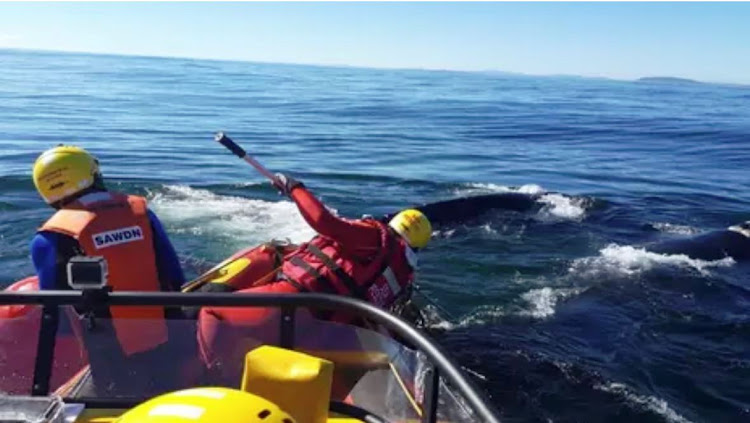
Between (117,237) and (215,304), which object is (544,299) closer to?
(117,237)

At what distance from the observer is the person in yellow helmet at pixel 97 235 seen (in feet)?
15.6

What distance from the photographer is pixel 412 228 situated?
7.45m

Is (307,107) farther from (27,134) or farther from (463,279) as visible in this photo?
(463,279)

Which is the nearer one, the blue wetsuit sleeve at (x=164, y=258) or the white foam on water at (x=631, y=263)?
the blue wetsuit sleeve at (x=164, y=258)

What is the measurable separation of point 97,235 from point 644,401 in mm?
5758

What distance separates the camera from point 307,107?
49531mm

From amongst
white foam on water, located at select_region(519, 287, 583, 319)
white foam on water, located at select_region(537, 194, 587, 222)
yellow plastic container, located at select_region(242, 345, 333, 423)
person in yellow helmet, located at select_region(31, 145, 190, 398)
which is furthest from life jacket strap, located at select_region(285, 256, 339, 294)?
white foam on water, located at select_region(537, 194, 587, 222)

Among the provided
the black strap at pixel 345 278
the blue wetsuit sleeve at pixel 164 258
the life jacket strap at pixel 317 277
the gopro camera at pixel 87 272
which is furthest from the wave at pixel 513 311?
the gopro camera at pixel 87 272

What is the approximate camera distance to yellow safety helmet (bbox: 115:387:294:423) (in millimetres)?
2477

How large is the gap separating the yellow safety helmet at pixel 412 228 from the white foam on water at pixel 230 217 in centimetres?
674

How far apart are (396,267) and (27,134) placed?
1025 inches

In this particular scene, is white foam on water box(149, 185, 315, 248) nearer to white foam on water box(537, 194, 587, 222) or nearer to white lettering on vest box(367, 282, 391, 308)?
white foam on water box(537, 194, 587, 222)

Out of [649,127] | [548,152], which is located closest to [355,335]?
[548,152]

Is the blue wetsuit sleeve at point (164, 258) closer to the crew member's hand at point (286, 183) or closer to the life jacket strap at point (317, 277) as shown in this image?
the life jacket strap at point (317, 277)
